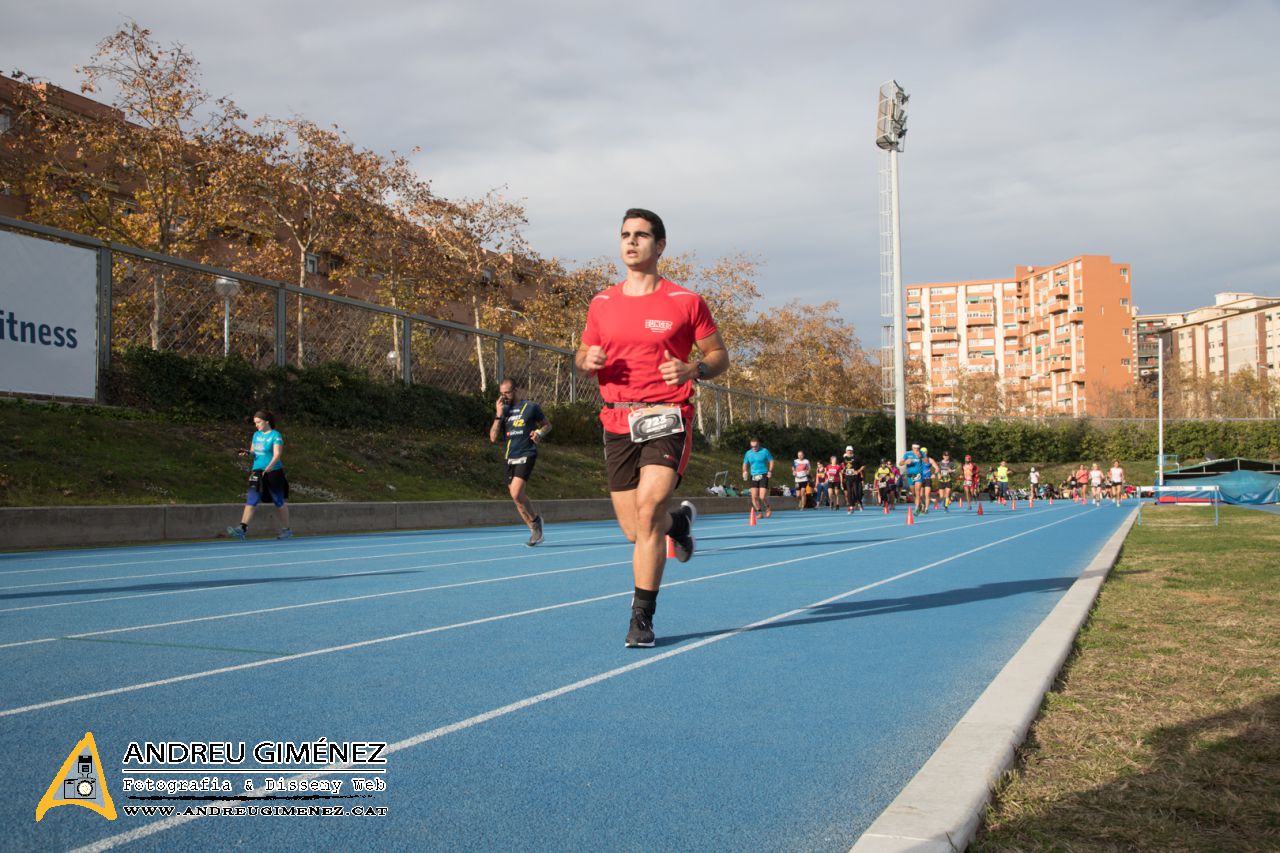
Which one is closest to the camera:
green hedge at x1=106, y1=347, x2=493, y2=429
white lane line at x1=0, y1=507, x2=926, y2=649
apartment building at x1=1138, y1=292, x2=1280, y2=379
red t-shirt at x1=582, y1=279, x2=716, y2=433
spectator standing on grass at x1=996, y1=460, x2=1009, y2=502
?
red t-shirt at x1=582, y1=279, x2=716, y2=433

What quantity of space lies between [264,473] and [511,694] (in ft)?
36.8

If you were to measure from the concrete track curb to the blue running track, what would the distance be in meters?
0.12

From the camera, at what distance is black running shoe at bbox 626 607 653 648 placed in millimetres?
5590

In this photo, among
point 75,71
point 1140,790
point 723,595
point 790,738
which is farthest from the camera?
point 75,71

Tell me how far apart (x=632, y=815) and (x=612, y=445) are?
2.93m

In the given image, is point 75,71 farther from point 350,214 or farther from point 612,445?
point 612,445

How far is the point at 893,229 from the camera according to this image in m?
45.8

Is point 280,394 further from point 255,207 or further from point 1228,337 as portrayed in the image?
point 1228,337

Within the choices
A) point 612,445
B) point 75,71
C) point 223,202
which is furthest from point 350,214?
point 612,445

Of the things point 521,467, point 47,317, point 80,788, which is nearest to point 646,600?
point 80,788

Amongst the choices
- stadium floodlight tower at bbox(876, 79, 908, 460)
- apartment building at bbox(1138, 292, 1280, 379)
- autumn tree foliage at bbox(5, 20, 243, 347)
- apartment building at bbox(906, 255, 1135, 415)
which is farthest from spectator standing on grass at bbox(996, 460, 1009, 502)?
apartment building at bbox(1138, 292, 1280, 379)

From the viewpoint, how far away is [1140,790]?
10.3 feet

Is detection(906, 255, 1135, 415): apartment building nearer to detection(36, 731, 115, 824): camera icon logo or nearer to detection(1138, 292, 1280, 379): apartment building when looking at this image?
detection(1138, 292, 1280, 379): apartment building

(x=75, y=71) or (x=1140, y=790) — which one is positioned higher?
(x=75, y=71)
